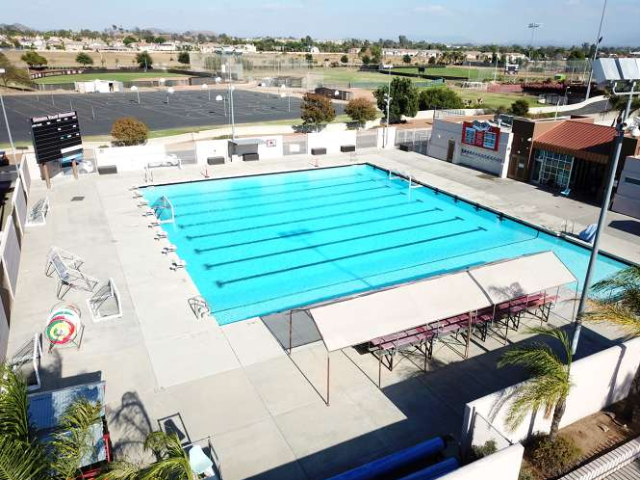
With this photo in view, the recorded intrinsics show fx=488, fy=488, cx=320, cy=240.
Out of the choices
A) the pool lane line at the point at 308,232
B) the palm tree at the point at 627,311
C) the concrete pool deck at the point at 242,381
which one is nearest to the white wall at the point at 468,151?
the pool lane line at the point at 308,232

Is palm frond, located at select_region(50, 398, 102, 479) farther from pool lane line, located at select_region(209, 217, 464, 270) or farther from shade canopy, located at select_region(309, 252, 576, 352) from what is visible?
pool lane line, located at select_region(209, 217, 464, 270)

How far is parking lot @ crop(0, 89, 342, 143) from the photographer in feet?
139

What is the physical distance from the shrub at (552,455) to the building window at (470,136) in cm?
2237


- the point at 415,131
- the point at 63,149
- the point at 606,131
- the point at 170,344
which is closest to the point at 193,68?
the point at 415,131

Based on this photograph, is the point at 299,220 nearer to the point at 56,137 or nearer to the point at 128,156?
the point at 128,156

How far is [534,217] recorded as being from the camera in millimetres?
20984

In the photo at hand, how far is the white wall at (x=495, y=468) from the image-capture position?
6654 mm

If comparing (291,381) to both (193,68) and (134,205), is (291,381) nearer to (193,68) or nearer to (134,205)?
(134,205)

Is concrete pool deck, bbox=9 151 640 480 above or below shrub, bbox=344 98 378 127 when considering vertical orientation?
below

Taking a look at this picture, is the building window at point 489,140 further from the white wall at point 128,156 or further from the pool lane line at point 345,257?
the white wall at point 128,156

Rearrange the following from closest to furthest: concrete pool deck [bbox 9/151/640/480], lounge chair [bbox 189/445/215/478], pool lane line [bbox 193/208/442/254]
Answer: lounge chair [bbox 189/445/215/478]
concrete pool deck [bbox 9/151/640/480]
pool lane line [bbox 193/208/442/254]

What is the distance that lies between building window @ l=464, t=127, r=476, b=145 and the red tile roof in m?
3.95

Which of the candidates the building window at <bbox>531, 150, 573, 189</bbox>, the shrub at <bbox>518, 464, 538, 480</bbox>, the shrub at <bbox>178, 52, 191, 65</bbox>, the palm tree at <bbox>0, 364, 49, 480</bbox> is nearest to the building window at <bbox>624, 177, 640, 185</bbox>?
the building window at <bbox>531, 150, 573, 189</bbox>

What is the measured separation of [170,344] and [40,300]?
4864 mm
